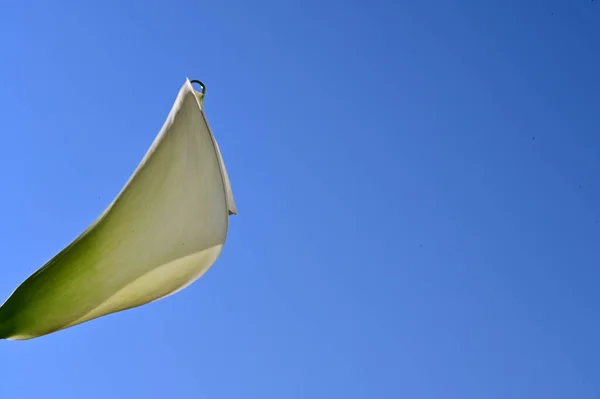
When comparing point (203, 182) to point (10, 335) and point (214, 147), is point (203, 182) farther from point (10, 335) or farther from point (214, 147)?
point (10, 335)

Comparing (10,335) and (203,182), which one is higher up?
(203,182)

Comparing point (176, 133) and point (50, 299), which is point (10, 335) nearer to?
point (50, 299)

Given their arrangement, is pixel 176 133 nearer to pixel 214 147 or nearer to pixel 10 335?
pixel 214 147

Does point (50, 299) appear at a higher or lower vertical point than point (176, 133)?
lower

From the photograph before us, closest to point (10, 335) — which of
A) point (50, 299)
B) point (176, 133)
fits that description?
point (50, 299)
